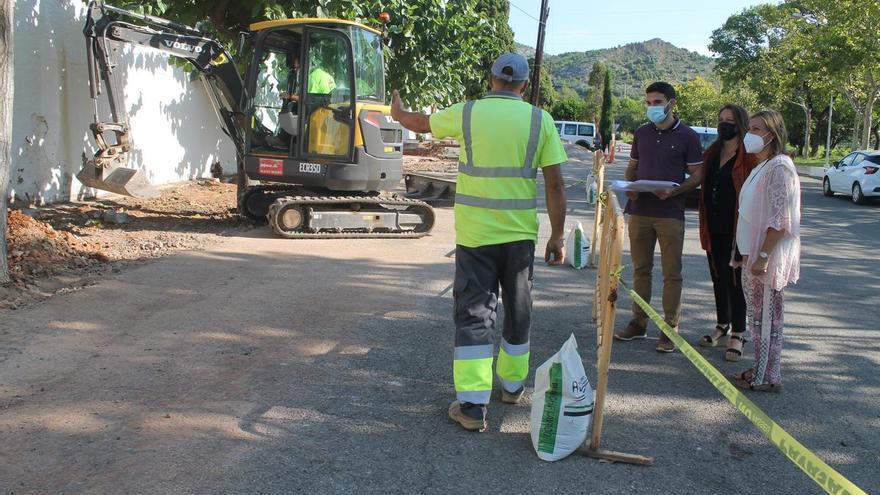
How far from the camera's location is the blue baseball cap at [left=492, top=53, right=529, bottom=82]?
4.35 metres

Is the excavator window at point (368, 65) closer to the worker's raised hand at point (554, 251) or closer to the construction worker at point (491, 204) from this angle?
the construction worker at point (491, 204)

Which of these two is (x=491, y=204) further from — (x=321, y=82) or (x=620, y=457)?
(x=321, y=82)

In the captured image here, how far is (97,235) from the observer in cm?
992

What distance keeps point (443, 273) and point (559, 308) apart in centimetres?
182

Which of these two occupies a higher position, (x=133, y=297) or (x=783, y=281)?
(x=783, y=281)

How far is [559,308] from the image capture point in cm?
720

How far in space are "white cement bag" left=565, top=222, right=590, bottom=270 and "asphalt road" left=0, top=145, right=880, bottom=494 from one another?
31.9 inches

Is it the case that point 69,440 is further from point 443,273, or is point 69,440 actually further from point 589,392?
point 443,273

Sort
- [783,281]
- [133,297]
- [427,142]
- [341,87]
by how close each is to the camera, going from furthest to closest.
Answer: [427,142], [341,87], [133,297], [783,281]

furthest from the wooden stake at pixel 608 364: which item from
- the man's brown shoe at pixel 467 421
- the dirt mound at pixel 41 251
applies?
the dirt mound at pixel 41 251

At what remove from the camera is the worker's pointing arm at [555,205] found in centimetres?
441

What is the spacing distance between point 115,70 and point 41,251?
466cm

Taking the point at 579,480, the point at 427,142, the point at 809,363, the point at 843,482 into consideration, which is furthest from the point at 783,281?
→ the point at 427,142

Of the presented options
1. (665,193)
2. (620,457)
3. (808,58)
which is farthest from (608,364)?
(808,58)
